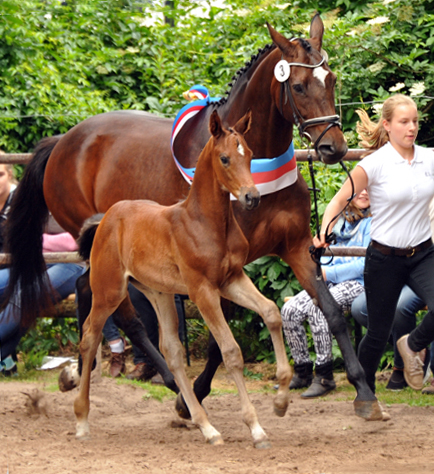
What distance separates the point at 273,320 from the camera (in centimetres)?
362

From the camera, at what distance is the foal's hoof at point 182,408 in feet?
14.0

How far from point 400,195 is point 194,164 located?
1.30 metres

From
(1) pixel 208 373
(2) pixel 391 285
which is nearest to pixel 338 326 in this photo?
(2) pixel 391 285

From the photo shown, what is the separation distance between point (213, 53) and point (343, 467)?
7.42 m

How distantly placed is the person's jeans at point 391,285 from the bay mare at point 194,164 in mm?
272

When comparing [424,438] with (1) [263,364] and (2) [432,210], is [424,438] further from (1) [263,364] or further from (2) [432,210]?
(1) [263,364]

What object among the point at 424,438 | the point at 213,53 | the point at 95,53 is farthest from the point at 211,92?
the point at 424,438

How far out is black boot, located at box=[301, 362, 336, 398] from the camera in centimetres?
536

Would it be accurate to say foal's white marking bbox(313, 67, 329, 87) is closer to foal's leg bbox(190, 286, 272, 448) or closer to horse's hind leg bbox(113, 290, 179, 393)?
foal's leg bbox(190, 286, 272, 448)

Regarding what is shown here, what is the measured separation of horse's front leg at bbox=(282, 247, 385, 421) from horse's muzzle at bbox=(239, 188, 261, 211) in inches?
37.6

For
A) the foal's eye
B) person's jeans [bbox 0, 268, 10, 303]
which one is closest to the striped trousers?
the foal's eye

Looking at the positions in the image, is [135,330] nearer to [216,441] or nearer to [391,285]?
[216,441]

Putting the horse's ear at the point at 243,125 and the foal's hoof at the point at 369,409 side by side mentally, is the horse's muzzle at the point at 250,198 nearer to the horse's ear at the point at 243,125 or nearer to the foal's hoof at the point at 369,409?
the horse's ear at the point at 243,125

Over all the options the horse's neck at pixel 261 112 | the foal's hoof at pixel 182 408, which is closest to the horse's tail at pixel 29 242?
the foal's hoof at pixel 182 408
